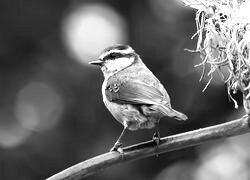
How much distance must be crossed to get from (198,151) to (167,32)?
1.27m

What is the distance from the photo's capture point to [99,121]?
6.53 meters

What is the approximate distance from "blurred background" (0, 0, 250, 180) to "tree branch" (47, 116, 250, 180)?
3760mm

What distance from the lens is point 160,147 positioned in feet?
7.53

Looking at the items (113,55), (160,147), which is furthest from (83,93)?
(160,147)

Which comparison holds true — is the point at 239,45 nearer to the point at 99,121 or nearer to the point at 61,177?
the point at 61,177

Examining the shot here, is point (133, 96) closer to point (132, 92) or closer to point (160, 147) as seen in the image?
point (132, 92)

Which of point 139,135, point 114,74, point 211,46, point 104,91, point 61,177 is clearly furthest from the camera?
point 139,135

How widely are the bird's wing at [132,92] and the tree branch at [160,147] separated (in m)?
1.03

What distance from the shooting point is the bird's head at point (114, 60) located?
14.2 ft

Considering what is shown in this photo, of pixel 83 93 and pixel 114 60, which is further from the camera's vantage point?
pixel 83 93

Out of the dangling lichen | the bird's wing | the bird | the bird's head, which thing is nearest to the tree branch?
the dangling lichen

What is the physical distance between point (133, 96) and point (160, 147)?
125 cm

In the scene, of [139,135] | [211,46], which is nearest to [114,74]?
[211,46]

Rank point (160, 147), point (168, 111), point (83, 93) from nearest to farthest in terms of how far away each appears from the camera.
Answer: point (160, 147) < point (168, 111) < point (83, 93)
